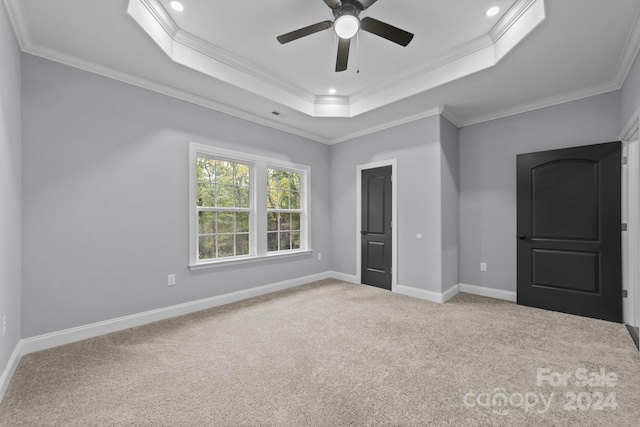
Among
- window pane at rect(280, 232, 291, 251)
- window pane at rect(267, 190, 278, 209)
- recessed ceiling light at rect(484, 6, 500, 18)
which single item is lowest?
window pane at rect(280, 232, 291, 251)

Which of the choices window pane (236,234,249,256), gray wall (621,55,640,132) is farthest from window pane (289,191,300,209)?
gray wall (621,55,640,132)

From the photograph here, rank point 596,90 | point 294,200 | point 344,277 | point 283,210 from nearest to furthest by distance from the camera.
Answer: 1. point 596,90
2. point 283,210
3. point 294,200
4. point 344,277

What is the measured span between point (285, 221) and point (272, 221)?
0.27 meters

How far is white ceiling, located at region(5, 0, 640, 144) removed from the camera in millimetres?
2197

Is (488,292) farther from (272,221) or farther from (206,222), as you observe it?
(206,222)

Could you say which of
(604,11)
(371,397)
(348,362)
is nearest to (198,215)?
(348,362)

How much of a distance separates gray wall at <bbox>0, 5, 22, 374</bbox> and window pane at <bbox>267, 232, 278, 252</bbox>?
271 cm

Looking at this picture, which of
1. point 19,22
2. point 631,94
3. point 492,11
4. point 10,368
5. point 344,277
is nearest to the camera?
point 10,368

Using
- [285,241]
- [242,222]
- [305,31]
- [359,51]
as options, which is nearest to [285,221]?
[285,241]

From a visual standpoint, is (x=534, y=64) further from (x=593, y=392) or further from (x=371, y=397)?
(x=371, y=397)

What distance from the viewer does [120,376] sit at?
80.3 inches

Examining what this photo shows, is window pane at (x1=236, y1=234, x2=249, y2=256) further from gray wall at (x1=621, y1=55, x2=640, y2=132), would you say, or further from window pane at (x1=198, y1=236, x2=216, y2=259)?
gray wall at (x1=621, y1=55, x2=640, y2=132)

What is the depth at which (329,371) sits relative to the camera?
2.10 meters

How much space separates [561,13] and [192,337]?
13.5 ft
